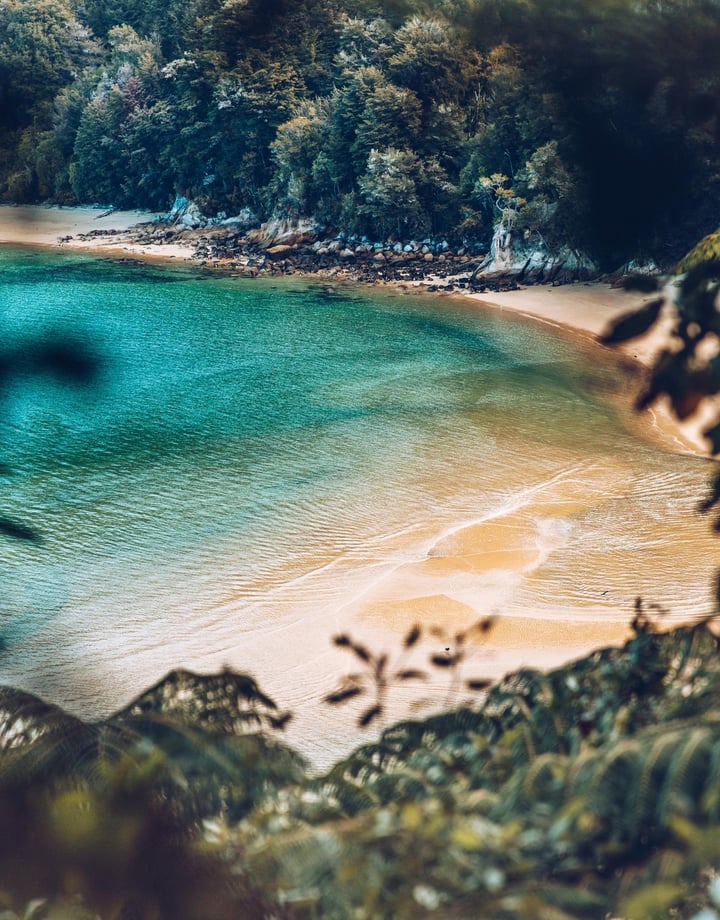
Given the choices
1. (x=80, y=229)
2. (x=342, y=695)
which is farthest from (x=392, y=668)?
(x=80, y=229)

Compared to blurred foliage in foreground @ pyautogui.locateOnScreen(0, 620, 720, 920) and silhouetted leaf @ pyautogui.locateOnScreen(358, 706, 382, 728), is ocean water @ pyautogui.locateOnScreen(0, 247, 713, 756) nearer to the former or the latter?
silhouetted leaf @ pyautogui.locateOnScreen(358, 706, 382, 728)

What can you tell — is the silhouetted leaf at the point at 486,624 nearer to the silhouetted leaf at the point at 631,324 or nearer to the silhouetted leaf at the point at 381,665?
the silhouetted leaf at the point at 381,665

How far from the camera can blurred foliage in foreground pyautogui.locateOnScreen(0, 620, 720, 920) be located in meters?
2.21

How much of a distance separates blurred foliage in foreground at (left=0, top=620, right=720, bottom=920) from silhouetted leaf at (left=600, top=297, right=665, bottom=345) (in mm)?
1162

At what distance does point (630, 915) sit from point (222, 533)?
9.16 m

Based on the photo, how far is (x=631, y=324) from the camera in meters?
2.86

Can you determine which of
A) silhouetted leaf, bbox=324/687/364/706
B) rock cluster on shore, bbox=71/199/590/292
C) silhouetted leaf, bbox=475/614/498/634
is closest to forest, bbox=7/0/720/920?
silhouetted leaf, bbox=324/687/364/706

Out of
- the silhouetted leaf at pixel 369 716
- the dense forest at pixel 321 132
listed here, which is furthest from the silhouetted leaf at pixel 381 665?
the dense forest at pixel 321 132

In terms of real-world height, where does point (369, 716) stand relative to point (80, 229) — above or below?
below

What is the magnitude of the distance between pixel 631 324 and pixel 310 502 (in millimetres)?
9003

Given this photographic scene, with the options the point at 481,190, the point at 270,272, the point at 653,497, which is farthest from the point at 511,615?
the point at 270,272

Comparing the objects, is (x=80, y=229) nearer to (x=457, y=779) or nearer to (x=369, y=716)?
(x=369, y=716)

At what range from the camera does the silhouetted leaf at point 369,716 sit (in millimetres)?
7107

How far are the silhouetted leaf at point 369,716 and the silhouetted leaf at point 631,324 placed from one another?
4.91 meters
